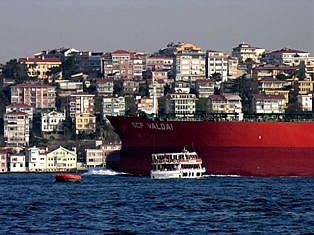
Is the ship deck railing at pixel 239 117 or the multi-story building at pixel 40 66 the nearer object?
the ship deck railing at pixel 239 117

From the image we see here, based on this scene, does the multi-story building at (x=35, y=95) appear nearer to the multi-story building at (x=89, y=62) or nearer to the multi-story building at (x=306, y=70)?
the multi-story building at (x=89, y=62)

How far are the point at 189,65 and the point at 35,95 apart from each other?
82.1 ft

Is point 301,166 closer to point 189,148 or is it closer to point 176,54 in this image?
point 189,148

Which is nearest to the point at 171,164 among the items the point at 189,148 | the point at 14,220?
the point at 189,148

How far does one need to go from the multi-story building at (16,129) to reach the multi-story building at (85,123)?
5.16 meters

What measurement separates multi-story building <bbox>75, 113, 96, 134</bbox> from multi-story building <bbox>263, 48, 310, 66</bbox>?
4587cm

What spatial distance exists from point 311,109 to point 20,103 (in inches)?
1318

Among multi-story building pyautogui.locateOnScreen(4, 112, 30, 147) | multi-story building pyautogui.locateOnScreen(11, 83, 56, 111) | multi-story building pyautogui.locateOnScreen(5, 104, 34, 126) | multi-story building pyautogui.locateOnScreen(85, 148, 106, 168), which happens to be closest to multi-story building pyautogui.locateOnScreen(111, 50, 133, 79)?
multi-story building pyautogui.locateOnScreen(11, 83, 56, 111)

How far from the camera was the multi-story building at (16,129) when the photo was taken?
14739 cm

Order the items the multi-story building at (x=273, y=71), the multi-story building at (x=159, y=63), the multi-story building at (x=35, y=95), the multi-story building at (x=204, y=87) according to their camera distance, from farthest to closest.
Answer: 1. the multi-story building at (x=159, y=63)
2. the multi-story building at (x=273, y=71)
3. the multi-story building at (x=204, y=87)
4. the multi-story building at (x=35, y=95)

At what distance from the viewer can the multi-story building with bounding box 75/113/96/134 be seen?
150 metres

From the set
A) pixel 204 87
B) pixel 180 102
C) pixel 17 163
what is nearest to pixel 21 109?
pixel 180 102

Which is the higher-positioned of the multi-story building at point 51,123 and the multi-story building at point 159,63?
the multi-story building at point 159,63

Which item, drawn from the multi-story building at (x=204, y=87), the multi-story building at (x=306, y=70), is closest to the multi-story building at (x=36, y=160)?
the multi-story building at (x=204, y=87)
